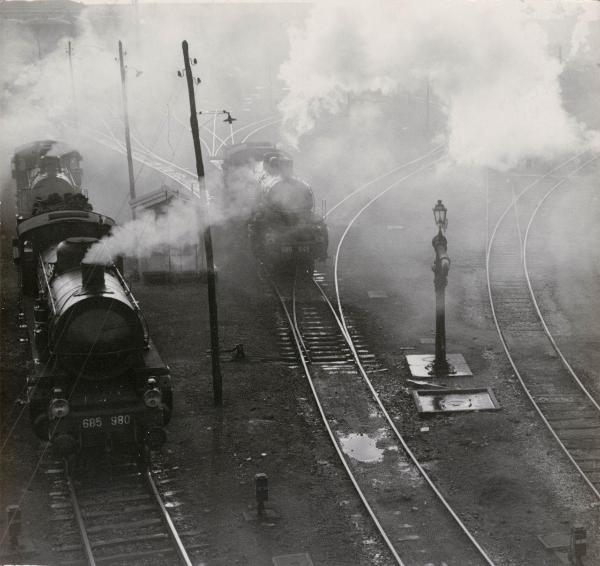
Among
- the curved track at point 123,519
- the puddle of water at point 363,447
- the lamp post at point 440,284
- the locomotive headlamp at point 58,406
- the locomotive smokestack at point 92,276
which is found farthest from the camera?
the lamp post at point 440,284

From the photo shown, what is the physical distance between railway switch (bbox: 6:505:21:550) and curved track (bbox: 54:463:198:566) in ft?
2.20

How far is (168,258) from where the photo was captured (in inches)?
1037

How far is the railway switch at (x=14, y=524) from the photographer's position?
39.3ft

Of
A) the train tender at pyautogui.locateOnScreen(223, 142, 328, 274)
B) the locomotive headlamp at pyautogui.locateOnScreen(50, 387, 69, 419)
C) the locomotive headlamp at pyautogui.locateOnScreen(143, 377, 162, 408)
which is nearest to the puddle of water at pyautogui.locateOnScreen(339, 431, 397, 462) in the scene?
the locomotive headlamp at pyautogui.locateOnScreen(143, 377, 162, 408)

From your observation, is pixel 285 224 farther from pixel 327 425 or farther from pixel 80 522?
pixel 80 522

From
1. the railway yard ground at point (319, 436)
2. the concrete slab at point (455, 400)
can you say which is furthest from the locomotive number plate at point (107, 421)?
the concrete slab at point (455, 400)

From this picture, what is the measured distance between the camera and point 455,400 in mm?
17750

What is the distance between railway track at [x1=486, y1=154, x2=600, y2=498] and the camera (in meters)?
15.7

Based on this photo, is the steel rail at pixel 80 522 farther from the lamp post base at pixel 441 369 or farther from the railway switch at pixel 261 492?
the lamp post base at pixel 441 369

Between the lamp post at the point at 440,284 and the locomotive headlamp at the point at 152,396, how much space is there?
7078mm

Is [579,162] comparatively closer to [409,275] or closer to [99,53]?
[409,275]

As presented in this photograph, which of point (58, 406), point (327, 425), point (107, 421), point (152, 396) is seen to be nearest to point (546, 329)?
point (327, 425)

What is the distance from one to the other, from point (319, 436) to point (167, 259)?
462 inches

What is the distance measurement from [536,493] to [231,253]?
17.4 metres
